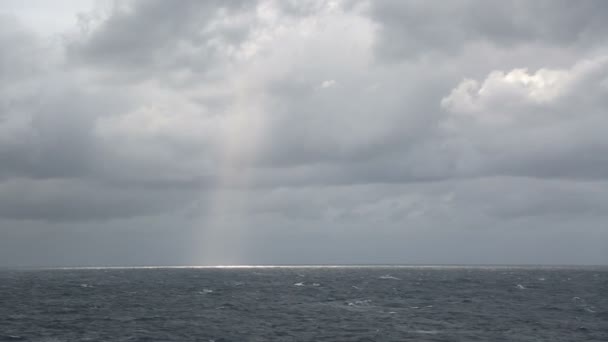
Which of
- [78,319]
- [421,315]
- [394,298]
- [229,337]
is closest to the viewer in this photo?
[229,337]

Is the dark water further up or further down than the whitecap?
further up

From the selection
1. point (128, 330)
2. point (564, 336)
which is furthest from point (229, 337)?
point (564, 336)

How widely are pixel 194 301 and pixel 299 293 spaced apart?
36188 millimetres

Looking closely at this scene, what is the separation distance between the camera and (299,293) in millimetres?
162250

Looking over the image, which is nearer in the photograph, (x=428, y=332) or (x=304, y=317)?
(x=428, y=332)

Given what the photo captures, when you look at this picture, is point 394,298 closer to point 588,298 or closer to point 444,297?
point 444,297

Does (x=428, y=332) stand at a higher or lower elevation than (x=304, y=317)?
lower

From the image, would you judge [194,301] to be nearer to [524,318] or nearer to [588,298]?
[524,318]

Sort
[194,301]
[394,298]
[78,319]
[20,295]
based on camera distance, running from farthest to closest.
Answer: [20,295] → [394,298] → [194,301] → [78,319]

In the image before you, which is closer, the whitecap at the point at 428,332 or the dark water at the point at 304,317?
the dark water at the point at 304,317

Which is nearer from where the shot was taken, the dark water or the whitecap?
the dark water

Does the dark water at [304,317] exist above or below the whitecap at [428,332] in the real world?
above

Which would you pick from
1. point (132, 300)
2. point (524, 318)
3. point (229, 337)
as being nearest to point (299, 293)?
point (132, 300)

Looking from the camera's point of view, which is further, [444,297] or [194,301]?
[444,297]
